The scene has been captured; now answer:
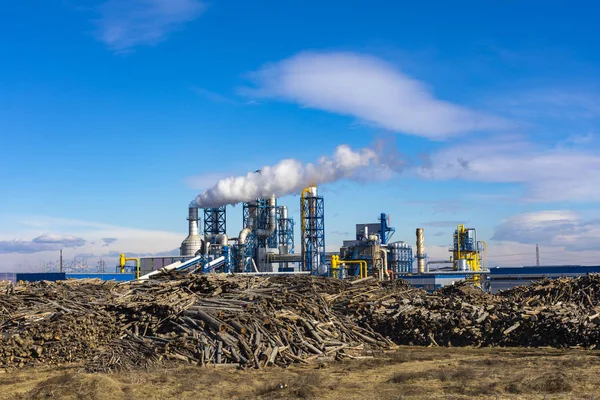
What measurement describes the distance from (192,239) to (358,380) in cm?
5576

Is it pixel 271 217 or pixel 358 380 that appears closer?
pixel 358 380

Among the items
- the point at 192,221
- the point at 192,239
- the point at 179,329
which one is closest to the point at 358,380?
the point at 179,329

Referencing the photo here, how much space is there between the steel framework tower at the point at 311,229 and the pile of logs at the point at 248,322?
37256 millimetres

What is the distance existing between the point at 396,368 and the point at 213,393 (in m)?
5.65

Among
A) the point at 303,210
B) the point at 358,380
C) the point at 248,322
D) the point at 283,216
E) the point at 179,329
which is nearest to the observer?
the point at 358,380

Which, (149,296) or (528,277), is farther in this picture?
(528,277)

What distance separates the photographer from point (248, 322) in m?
18.6

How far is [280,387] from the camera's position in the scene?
44.7 feet

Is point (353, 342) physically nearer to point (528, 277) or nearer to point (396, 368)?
point (396, 368)

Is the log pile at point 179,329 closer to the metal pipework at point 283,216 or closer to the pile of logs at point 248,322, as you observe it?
the pile of logs at point 248,322

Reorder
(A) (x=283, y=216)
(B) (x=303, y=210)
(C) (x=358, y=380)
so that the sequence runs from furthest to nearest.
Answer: (A) (x=283, y=216) → (B) (x=303, y=210) → (C) (x=358, y=380)

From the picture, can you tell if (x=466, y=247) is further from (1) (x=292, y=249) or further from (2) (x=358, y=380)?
(2) (x=358, y=380)

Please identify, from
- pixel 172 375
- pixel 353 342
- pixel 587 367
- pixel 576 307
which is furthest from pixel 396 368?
pixel 576 307

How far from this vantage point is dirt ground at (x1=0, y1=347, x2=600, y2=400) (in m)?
12.9
